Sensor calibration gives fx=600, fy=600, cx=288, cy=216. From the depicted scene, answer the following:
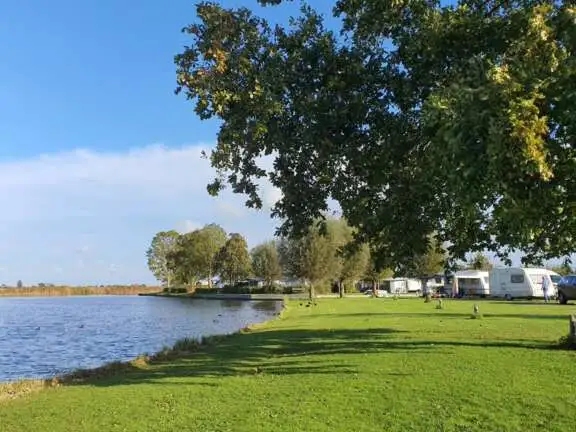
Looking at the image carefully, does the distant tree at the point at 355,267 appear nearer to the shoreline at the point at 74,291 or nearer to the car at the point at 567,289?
the car at the point at 567,289

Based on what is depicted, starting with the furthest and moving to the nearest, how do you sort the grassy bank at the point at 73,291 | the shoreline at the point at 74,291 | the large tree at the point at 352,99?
the shoreline at the point at 74,291 < the grassy bank at the point at 73,291 < the large tree at the point at 352,99

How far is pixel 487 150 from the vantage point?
6.04 metres

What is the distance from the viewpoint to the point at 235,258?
115 metres

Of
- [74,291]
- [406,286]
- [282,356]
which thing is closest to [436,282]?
[406,286]

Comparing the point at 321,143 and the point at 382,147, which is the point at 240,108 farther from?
the point at 382,147

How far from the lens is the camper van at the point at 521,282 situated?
177 feet

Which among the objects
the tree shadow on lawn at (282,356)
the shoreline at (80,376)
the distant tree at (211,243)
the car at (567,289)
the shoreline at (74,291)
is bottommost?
the shoreline at (80,376)

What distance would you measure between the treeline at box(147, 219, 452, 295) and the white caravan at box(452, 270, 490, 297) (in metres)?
3.39

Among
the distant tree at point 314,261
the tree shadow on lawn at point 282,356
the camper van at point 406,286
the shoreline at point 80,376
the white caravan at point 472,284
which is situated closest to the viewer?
the tree shadow on lawn at point 282,356

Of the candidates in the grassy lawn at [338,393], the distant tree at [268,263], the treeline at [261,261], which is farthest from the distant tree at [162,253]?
the grassy lawn at [338,393]

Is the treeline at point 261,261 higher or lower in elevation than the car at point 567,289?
higher

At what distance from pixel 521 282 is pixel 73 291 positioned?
116m

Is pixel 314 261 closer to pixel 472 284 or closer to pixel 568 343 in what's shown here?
pixel 472 284

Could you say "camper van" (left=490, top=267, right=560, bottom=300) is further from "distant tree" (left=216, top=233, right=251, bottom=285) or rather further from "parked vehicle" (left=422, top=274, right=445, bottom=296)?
"distant tree" (left=216, top=233, right=251, bottom=285)
